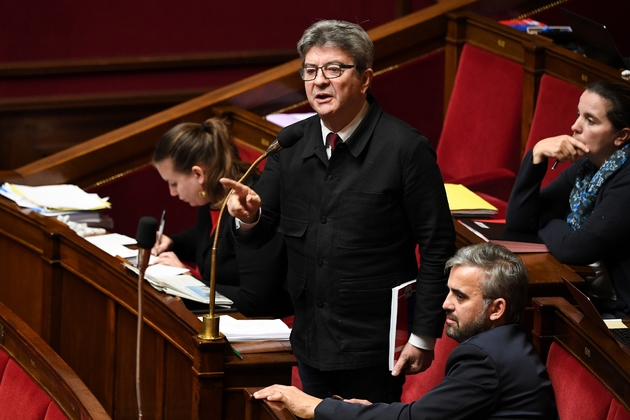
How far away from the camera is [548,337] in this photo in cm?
153

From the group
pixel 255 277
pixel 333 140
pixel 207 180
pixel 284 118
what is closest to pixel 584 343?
pixel 333 140

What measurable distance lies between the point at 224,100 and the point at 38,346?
1648mm

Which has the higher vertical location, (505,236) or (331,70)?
(331,70)

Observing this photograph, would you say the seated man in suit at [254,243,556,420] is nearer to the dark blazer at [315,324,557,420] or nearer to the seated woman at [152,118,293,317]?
the dark blazer at [315,324,557,420]

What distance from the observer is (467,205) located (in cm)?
221

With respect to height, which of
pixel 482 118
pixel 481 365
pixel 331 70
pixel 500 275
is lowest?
pixel 481 365

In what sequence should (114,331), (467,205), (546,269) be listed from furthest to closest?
(467,205) < (114,331) < (546,269)

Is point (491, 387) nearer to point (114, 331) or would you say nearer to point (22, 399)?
point (22, 399)

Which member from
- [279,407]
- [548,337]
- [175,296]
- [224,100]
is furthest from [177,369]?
[224,100]

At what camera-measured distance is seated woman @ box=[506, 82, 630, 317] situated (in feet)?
5.90

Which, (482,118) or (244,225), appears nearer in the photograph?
(244,225)

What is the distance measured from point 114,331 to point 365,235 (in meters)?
0.80

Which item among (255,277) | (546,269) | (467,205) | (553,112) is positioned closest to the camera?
(546,269)

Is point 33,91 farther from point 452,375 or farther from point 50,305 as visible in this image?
point 452,375
